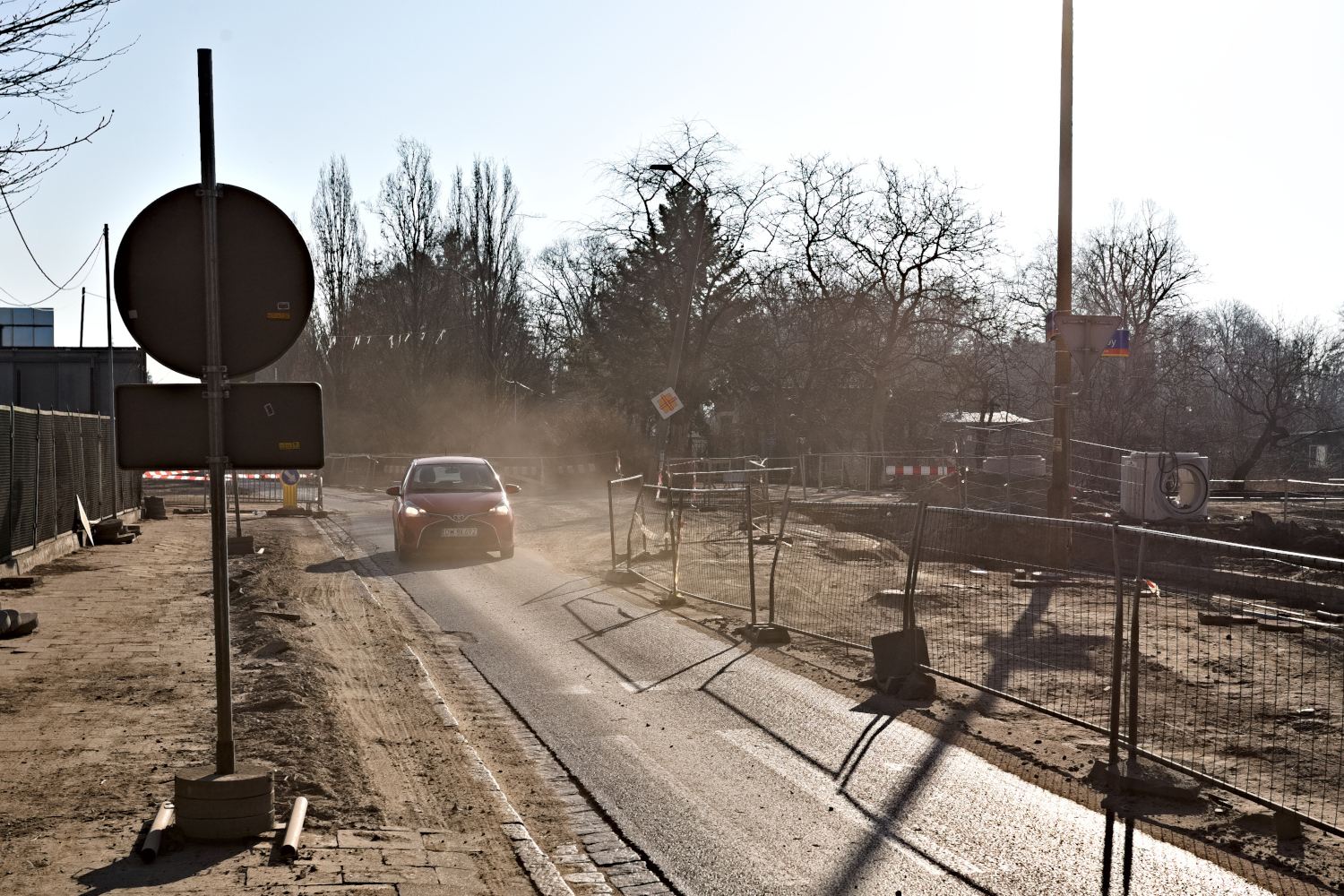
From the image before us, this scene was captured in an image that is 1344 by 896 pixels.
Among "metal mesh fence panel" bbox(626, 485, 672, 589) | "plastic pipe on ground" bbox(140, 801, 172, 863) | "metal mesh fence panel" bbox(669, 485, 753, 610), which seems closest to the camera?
"plastic pipe on ground" bbox(140, 801, 172, 863)

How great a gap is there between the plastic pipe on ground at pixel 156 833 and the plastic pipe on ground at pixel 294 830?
1.48 ft

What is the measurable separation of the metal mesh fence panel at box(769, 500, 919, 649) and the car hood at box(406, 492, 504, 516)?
22.5 ft

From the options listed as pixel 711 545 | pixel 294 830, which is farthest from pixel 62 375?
pixel 294 830

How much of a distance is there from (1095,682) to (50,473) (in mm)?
15396

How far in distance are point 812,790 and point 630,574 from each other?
30.5 feet

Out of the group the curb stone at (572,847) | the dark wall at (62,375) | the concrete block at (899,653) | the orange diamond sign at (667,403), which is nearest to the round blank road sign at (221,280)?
the curb stone at (572,847)

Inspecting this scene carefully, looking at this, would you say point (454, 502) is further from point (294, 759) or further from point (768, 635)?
point (294, 759)

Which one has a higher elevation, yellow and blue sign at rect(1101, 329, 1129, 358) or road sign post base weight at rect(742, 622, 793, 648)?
yellow and blue sign at rect(1101, 329, 1129, 358)

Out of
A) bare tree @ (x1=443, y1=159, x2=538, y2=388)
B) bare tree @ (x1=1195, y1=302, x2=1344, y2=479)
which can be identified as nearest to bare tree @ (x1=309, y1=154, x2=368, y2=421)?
bare tree @ (x1=443, y1=159, x2=538, y2=388)

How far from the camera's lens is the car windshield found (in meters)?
18.4

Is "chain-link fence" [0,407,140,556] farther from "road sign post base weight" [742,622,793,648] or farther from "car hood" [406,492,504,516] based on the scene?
"road sign post base weight" [742,622,793,648]

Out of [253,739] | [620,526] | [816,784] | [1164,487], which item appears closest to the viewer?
[816,784]

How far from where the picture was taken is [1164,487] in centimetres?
2131

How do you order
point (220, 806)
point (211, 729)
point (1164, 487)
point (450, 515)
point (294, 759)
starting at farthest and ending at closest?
point (1164, 487) → point (450, 515) → point (211, 729) → point (294, 759) → point (220, 806)
